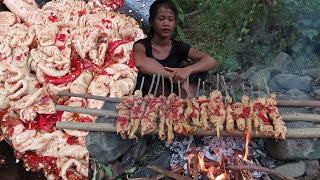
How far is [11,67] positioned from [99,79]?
1352 millimetres

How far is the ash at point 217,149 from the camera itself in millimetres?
→ 4105

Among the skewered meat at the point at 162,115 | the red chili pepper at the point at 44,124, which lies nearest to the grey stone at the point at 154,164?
the skewered meat at the point at 162,115

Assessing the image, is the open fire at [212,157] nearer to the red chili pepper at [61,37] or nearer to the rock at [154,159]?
the rock at [154,159]

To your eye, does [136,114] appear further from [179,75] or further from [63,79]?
[63,79]

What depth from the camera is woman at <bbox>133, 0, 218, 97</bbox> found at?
480cm

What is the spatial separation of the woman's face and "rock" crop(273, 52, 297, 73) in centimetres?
224

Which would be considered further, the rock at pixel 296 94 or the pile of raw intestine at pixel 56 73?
the pile of raw intestine at pixel 56 73

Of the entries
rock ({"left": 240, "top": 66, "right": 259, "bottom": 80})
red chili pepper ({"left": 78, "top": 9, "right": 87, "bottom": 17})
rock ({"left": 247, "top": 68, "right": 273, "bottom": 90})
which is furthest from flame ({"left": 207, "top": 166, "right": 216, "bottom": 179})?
red chili pepper ({"left": 78, "top": 9, "right": 87, "bottom": 17})

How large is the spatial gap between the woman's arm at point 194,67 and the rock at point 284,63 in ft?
5.92

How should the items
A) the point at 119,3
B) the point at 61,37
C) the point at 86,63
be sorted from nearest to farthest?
the point at 86,63 < the point at 61,37 < the point at 119,3

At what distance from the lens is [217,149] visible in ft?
13.6

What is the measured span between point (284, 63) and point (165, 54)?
236cm

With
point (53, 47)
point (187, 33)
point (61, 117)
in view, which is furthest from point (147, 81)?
point (187, 33)

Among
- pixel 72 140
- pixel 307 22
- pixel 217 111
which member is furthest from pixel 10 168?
pixel 307 22
